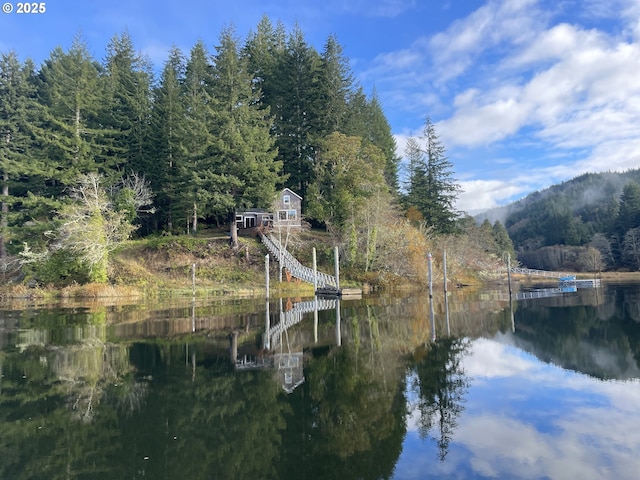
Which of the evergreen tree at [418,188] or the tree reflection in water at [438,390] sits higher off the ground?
the evergreen tree at [418,188]

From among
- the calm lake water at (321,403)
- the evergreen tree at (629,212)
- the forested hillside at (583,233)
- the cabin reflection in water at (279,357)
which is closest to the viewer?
the calm lake water at (321,403)

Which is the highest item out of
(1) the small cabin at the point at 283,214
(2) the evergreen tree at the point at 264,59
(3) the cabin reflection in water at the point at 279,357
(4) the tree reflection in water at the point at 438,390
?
(2) the evergreen tree at the point at 264,59

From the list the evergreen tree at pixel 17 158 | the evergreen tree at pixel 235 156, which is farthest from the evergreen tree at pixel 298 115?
the evergreen tree at pixel 17 158

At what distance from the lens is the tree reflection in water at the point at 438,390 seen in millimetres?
6812

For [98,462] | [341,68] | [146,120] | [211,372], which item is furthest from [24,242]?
[341,68]

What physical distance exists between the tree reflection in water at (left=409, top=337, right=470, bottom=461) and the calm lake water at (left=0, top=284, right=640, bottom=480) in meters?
0.04

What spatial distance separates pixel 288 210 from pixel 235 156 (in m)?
8.51

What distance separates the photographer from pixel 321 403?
304 inches

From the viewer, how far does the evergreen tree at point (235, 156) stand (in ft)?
121

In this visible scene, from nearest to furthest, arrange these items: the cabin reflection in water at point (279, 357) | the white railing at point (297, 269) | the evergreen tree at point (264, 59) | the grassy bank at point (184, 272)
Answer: the cabin reflection in water at point (279, 357)
the grassy bank at point (184, 272)
the white railing at point (297, 269)
the evergreen tree at point (264, 59)

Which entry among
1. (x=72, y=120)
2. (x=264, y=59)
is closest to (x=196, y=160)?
(x=72, y=120)

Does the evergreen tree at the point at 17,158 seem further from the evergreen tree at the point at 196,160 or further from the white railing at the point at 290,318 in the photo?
the white railing at the point at 290,318

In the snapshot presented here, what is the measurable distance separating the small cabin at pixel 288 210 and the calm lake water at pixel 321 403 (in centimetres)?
2805

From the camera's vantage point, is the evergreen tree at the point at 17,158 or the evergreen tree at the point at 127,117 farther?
the evergreen tree at the point at 127,117
